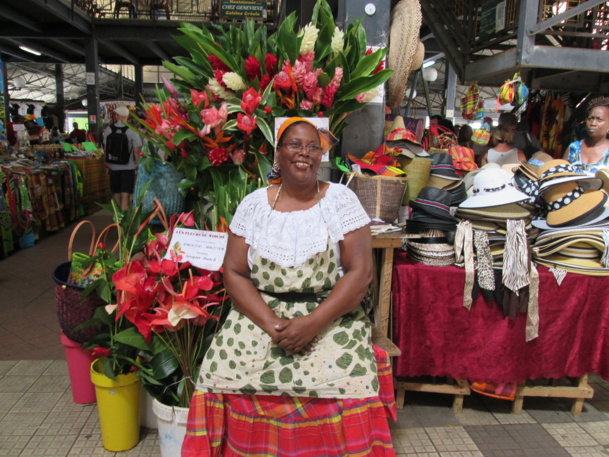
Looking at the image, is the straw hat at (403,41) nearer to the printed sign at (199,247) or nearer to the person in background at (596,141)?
the person in background at (596,141)

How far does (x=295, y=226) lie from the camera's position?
6.48 feet

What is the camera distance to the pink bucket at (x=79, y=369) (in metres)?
2.49

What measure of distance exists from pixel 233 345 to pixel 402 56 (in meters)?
2.05

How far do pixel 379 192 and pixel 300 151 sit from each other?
86 centimetres

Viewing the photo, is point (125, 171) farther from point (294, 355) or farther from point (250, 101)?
point (294, 355)

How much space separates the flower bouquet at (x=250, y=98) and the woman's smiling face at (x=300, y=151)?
512 mm

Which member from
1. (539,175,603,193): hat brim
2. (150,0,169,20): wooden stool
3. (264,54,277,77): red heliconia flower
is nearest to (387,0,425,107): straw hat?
(264,54,277,77): red heliconia flower

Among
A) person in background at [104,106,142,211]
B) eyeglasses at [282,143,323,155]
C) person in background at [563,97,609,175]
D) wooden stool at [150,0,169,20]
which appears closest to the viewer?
eyeglasses at [282,143,323,155]

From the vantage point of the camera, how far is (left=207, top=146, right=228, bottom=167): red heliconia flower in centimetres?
260

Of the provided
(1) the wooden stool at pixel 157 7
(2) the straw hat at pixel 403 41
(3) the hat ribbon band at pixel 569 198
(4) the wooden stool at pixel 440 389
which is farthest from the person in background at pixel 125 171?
(1) the wooden stool at pixel 157 7

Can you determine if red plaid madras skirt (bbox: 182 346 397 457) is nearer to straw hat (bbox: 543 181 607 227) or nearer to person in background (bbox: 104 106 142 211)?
straw hat (bbox: 543 181 607 227)

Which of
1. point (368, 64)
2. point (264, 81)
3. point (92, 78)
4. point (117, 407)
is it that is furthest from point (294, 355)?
point (92, 78)

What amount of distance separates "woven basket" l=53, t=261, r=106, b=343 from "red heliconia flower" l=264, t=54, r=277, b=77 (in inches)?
56.4

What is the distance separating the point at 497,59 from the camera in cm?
500
